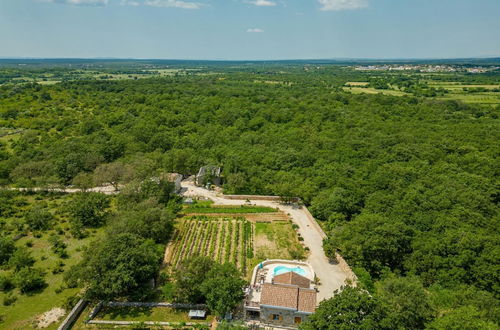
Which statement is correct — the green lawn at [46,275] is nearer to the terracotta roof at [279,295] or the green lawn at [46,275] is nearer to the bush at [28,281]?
the bush at [28,281]

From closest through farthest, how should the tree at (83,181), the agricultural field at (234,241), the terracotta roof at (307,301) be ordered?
the terracotta roof at (307,301), the agricultural field at (234,241), the tree at (83,181)

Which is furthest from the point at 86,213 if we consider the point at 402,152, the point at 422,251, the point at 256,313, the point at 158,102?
the point at 158,102

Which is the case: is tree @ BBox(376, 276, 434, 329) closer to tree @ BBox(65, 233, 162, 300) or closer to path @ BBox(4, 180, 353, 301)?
path @ BBox(4, 180, 353, 301)

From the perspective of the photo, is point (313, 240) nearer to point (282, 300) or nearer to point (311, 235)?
point (311, 235)

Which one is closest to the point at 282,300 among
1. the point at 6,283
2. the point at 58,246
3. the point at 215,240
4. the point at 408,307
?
the point at 408,307

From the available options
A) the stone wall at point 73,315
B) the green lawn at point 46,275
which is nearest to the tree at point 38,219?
the green lawn at point 46,275

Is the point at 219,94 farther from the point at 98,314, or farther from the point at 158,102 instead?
the point at 98,314
